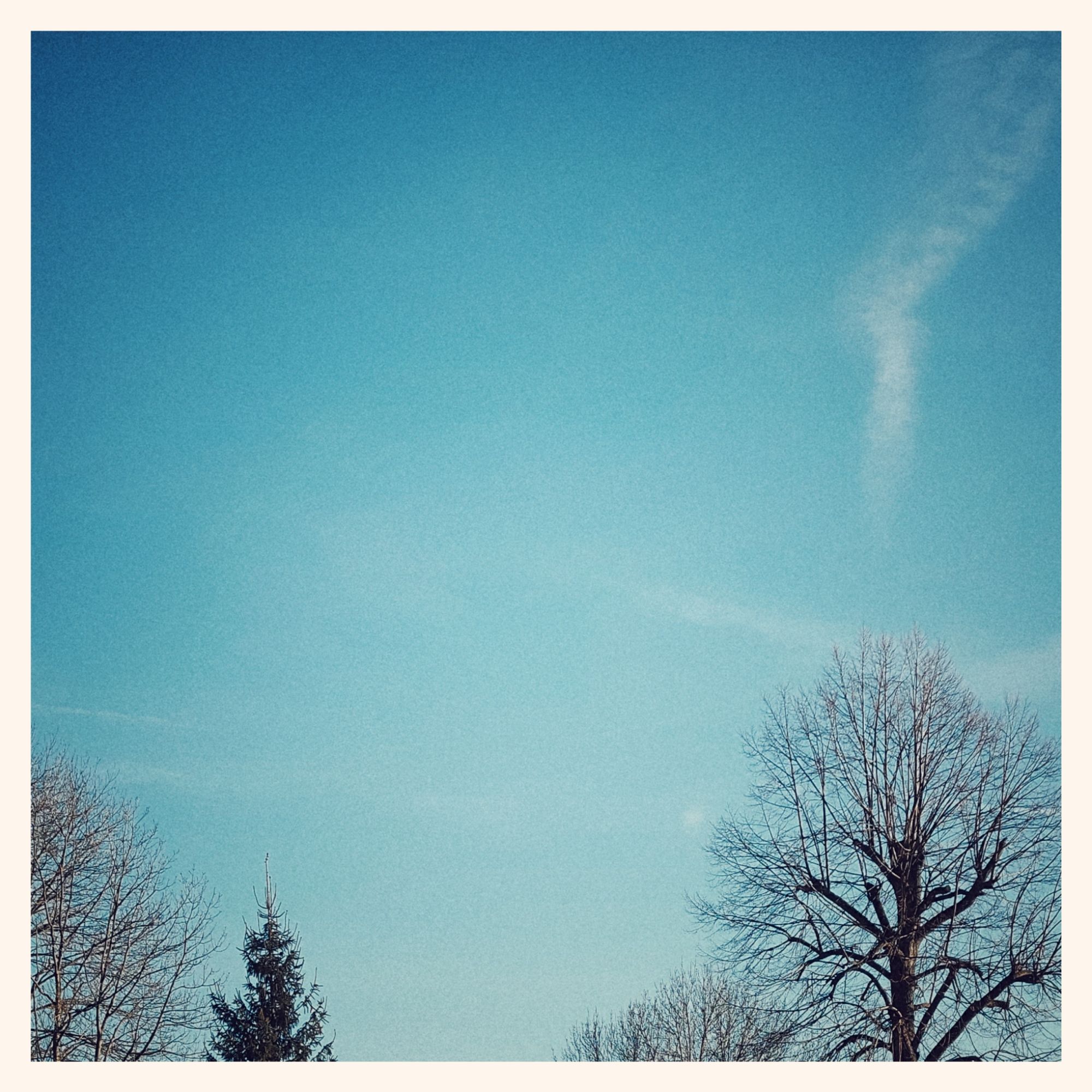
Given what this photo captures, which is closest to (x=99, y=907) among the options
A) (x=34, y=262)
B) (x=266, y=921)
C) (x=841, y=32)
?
(x=266, y=921)

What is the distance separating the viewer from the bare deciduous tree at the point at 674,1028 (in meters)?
21.2

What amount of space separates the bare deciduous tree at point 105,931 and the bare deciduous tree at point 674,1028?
6.72 meters

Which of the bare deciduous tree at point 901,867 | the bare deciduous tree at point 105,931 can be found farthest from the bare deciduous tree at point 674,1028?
the bare deciduous tree at point 105,931

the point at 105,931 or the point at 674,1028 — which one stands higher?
the point at 105,931

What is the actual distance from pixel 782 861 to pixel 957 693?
366cm

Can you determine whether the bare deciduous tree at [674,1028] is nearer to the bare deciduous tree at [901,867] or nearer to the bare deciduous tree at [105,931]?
the bare deciduous tree at [901,867]

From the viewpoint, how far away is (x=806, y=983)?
53.8 ft

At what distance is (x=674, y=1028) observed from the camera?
23438 mm

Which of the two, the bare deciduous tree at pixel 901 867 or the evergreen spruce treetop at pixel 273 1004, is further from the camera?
the evergreen spruce treetop at pixel 273 1004

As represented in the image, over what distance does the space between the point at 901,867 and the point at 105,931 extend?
482 inches

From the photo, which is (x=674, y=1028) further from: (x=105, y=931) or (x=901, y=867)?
(x=105, y=931)

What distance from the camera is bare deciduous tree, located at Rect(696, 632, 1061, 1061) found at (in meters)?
15.6

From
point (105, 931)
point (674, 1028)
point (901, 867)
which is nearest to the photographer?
point (901, 867)

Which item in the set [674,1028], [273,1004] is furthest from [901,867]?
[273,1004]
